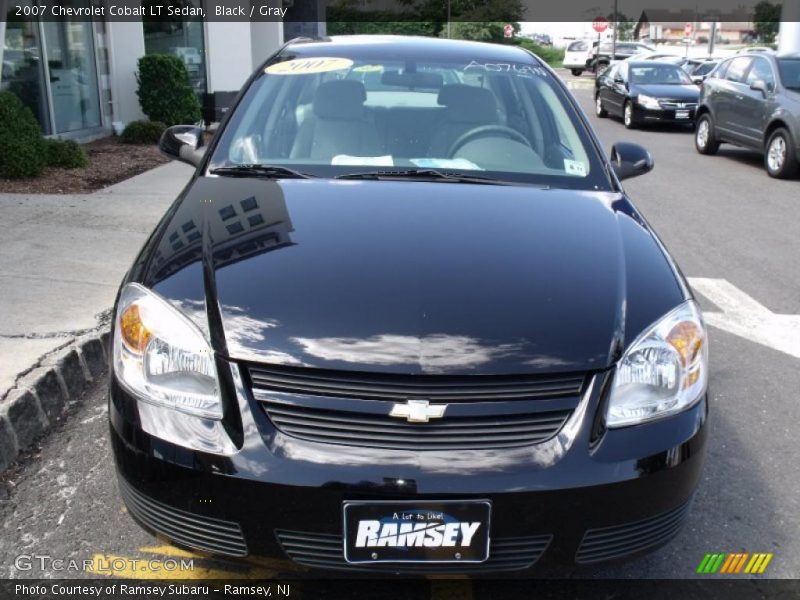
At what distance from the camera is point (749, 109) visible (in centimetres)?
1175

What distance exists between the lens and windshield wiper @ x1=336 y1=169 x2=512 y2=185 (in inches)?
128

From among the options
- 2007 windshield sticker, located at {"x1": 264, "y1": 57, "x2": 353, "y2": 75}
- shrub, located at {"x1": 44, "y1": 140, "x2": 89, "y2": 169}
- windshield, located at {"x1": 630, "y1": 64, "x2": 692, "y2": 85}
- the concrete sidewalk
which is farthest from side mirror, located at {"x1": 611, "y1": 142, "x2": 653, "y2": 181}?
windshield, located at {"x1": 630, "y1": 64, "x2": 692, "y2": 85}

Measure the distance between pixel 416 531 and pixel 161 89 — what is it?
11.5 meters

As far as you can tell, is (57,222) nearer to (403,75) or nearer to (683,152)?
(403,75)

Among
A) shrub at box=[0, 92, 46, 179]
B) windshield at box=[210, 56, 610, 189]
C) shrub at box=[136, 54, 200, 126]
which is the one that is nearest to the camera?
windshield at box=[210, 56, 610, 189]

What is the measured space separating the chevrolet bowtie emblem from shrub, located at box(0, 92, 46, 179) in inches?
291

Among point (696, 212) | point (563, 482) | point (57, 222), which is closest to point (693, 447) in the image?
point (563, 482)

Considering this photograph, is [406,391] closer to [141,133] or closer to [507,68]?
[507,68]

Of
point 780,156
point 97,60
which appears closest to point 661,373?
point 780,156

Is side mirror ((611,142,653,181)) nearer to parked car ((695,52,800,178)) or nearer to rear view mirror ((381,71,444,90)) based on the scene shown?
rear view mirror ((381,71,444,90))

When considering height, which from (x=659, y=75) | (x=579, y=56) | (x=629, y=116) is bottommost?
(x=579, y=56)

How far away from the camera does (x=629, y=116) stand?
17156 millimetres

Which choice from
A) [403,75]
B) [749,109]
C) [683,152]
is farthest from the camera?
[683,152]

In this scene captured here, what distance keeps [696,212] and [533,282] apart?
275 inches
